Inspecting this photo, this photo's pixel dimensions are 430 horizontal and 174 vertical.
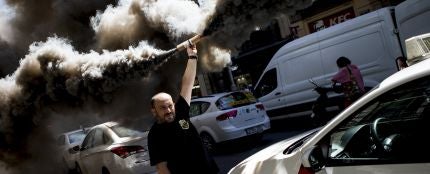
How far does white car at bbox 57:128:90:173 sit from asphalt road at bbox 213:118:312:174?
3354 millimetres

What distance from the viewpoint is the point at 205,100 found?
10.6 m

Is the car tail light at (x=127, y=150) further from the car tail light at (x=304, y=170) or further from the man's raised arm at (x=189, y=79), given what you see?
the car tail light at (x=304, y=170)

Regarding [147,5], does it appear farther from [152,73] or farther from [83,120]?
[83,120]

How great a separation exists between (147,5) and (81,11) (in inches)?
78.6

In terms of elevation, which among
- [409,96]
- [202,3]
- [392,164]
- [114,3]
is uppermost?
[114,3]

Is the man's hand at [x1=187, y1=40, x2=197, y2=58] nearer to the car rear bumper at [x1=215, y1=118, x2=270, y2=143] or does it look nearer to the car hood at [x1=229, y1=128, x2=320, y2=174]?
the car hood at [x1=229, y1=128, x2=320, y2=174]

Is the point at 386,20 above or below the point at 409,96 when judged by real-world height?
above

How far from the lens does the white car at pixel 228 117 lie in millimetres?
9961

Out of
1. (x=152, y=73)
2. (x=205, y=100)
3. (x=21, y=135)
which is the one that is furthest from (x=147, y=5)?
(x=21, y=135)

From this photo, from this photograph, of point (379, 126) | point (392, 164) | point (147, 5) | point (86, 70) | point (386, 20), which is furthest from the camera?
point (386, 20)

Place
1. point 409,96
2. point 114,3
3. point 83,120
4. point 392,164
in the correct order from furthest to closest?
point 83,120 → point 114,3 → point 409,96 → point 392,164

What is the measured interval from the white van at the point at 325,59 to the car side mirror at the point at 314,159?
23.3ft

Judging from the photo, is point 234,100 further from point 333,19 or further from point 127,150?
point 333,19

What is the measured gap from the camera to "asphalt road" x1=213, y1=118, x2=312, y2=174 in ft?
30.2
